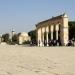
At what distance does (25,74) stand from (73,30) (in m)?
74.4

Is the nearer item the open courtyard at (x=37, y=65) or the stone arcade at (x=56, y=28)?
the open courtyard at (x=37, y=65)

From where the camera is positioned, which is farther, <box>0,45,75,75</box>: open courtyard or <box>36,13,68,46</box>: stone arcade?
<box>36,13,68,46</box>: stone arcade

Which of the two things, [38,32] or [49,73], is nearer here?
[49,73]

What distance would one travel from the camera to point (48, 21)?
62.1 m

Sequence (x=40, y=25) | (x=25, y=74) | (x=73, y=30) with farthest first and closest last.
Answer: (x=73, y=30), (x=40, y=25), (x=25, y=74)

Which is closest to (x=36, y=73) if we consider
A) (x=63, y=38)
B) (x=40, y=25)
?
(x=63, y=38)

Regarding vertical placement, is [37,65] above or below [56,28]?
below

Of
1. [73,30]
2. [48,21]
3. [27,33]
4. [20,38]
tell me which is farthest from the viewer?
[27,33]

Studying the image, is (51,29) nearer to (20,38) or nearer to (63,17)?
(63,17)

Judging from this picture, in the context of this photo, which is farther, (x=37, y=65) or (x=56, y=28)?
(x=56, y=28)

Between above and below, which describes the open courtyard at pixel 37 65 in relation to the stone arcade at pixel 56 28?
below

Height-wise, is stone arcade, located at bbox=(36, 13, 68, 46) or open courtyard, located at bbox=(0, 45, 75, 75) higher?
stone arcade, located at bbox=(36, 13, 68, 46)

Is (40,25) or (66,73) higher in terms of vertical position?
(40,25)

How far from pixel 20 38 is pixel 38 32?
75963 mm
